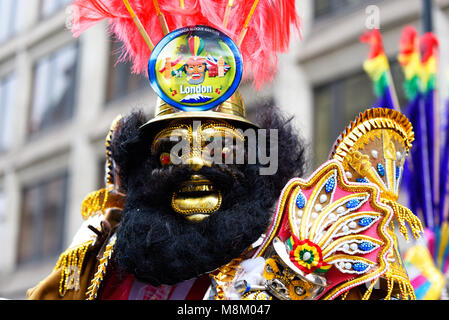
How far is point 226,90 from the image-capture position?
2.55m

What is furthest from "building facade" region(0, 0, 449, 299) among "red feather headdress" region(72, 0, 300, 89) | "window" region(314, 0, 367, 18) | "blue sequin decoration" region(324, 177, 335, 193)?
"blue sequin decoration" region(324, 177, 335, 193)

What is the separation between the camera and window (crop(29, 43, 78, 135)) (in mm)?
12734

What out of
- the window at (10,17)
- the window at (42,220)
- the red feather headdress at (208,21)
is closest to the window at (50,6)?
the window at (10,17)

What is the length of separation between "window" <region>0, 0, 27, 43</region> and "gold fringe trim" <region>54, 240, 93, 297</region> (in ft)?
41.0

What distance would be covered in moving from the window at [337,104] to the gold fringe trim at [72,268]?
15.9 feet

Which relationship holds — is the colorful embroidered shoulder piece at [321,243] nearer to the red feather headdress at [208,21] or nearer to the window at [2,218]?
the red feather headdress at [208,21]

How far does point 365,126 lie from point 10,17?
14.2 m

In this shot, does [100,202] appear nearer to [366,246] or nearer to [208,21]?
[208,21]

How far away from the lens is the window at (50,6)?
42.9ft

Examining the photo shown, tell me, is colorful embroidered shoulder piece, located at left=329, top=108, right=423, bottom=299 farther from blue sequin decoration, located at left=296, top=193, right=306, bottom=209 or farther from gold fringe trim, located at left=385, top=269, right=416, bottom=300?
blue sequin decoration, located at left=296, top=193, right=306, bottom=209
